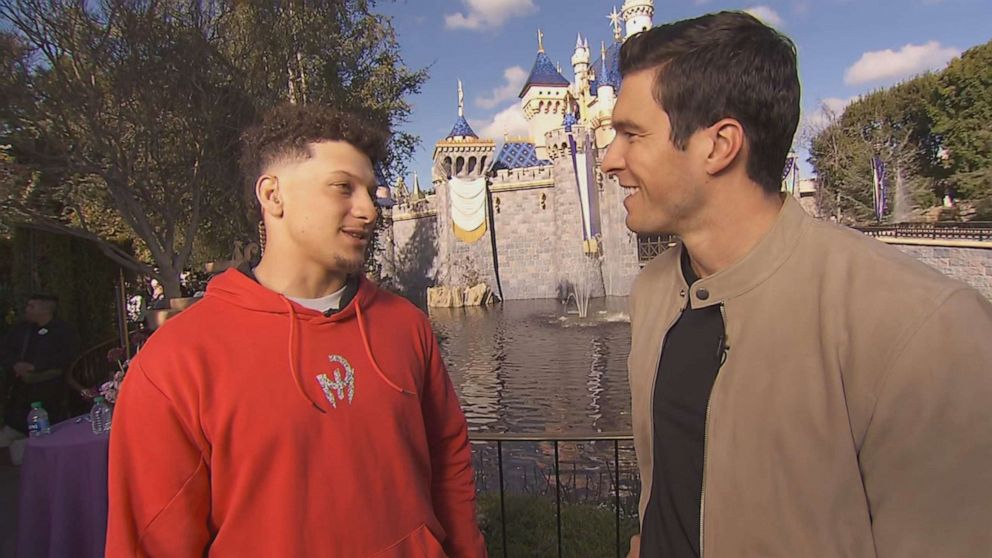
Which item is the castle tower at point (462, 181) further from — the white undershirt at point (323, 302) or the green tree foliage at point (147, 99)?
the white undershirt at point (323, 302)

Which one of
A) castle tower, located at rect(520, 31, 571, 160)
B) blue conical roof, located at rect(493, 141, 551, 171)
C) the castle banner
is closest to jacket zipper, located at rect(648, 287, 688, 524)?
the castle banner

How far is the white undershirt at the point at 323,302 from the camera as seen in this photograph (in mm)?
1553

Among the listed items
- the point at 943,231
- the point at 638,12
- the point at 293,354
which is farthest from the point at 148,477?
the point at 638,12

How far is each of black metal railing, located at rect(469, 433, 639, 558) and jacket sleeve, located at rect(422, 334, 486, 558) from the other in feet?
3.37

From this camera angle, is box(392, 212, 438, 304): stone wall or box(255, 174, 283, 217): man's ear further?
box(392, 212, 438, 304): stone wall

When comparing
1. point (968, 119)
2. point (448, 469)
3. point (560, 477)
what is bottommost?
point (560, 477)

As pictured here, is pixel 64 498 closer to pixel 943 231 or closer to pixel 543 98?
pixel 943 231

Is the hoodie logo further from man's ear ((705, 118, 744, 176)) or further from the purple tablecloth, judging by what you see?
the purple tablecloth

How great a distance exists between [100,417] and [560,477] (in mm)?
4240

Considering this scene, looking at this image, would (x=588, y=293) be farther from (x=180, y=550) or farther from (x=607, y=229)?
(x=180, y=550)

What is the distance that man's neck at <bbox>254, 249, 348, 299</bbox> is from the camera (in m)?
1.54

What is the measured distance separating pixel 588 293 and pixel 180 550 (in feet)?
80.7

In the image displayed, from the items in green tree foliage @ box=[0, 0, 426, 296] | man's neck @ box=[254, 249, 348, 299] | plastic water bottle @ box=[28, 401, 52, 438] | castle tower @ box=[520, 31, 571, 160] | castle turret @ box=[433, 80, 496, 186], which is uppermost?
castle tower @ box=[520, 31, 571, 160]

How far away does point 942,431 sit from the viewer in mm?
916
